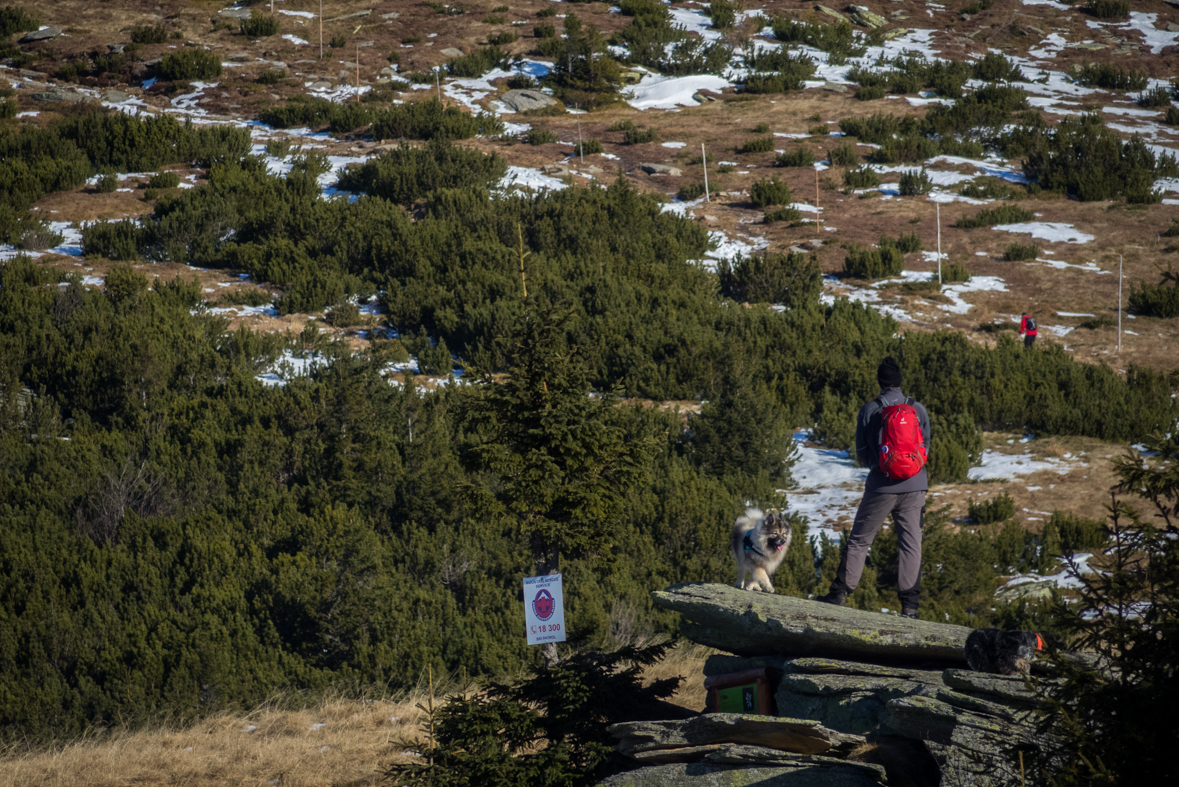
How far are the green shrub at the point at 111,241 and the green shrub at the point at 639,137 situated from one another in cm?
1349

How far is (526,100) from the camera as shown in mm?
27312

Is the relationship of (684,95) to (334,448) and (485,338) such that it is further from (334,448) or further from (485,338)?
(334,448)

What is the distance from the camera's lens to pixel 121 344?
12.4 metres

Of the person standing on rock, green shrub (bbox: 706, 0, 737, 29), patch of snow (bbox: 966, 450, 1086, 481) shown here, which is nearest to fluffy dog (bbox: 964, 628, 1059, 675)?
the person standing on rock

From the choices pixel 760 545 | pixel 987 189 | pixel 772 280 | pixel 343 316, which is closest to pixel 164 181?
pixel 343 316

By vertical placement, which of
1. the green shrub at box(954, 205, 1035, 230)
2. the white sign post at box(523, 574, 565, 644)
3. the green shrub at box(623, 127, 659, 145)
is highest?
the green shrub at box(623, 127, 659, 145)

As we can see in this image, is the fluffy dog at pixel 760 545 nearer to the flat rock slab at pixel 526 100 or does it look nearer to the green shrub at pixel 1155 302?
the green shrub at pixel 1155 302

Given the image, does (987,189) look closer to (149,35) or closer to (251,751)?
(251,751)

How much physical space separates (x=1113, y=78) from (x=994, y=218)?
45.8ft

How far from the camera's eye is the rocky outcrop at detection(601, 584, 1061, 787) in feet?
12.5

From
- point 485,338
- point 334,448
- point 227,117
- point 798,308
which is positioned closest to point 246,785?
point 334,448

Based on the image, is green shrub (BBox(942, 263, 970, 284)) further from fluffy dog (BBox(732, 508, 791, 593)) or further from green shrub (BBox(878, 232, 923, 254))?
fluffy dog (BBox(732, 508, 791, 593))

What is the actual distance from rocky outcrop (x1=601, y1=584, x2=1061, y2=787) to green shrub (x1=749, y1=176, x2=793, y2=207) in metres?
17.3

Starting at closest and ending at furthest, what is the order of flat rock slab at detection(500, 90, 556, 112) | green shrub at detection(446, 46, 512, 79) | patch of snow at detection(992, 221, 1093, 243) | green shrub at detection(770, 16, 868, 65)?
patch of snow at detection(992, 221, 1093, 243), flat rock slab at detection(500, 90, 556, 112), green shrub at detection(446, 46, 512, 79), green shrub at detection(770, 16, 868, 65)
